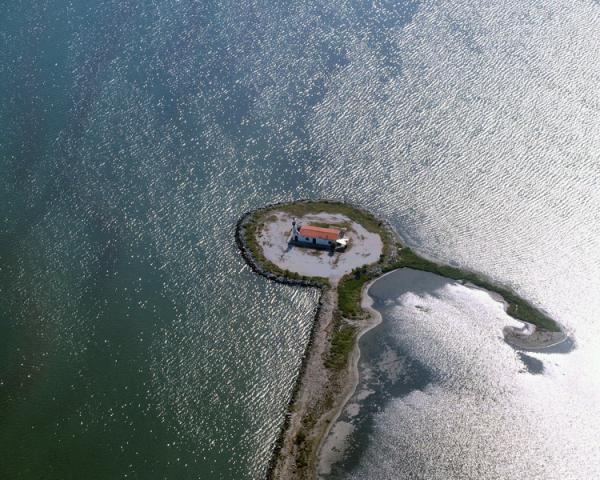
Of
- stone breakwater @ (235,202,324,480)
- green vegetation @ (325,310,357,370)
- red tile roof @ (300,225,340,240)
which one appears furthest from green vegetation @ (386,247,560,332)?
stone breakwater @ (235,202,324,480)

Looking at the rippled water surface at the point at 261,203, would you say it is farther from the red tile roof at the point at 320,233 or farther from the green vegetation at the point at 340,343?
the red tile roof at the point at 320,233

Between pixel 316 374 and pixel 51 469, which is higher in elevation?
pixel 316 374

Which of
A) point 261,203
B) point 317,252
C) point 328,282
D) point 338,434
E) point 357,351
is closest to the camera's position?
point 338,434

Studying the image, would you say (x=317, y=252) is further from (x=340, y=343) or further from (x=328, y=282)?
(x=340, y=343)

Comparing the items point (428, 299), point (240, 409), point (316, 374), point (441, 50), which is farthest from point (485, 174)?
point (240, 409)

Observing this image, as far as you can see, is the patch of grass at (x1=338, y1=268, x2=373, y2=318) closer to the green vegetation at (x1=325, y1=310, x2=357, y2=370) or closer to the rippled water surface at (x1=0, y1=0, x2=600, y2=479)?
the green vegetation at (x1=325, y1=310, x2=357, y2=370)

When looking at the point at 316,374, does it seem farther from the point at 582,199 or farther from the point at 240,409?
the point at 582,199

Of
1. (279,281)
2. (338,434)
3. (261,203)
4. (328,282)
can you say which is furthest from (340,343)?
(261,203)
